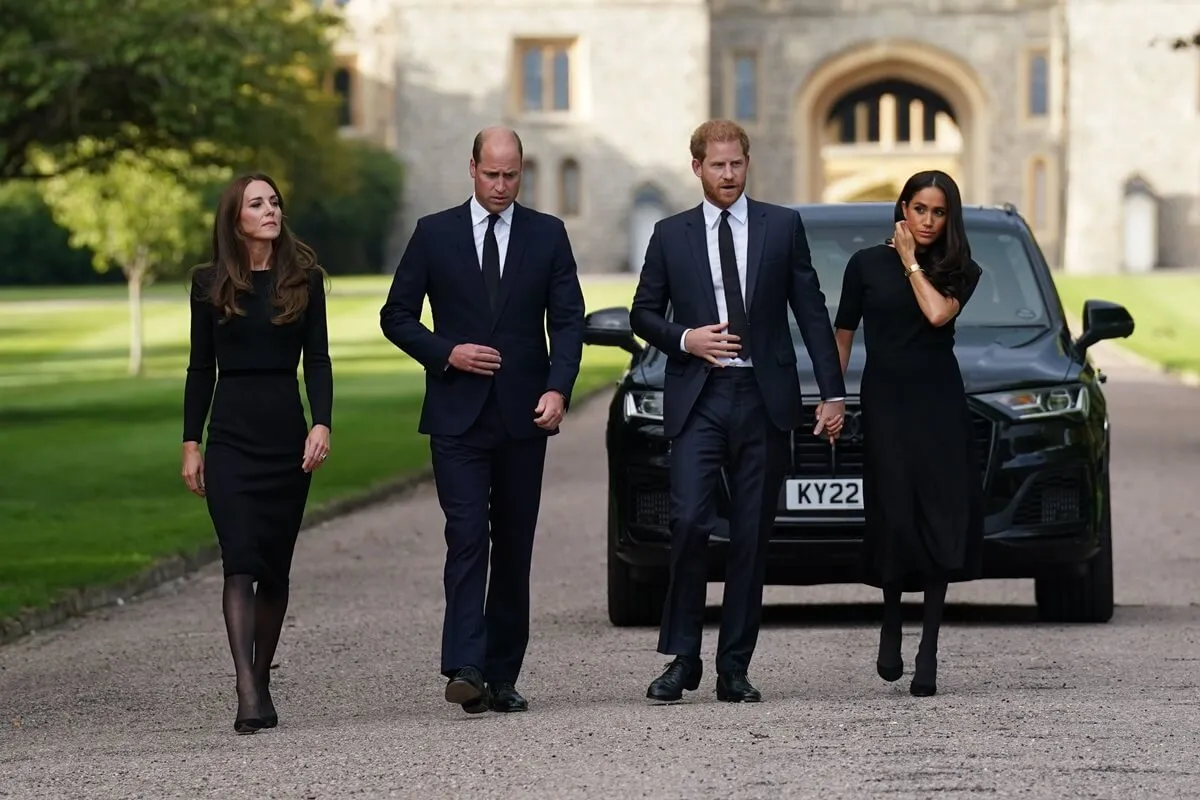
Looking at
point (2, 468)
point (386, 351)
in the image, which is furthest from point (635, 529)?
point (386, 351)

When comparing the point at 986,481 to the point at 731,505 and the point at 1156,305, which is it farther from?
the point at 1156,305

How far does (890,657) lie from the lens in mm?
8242

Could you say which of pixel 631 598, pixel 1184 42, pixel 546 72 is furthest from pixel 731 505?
pixel 546 72

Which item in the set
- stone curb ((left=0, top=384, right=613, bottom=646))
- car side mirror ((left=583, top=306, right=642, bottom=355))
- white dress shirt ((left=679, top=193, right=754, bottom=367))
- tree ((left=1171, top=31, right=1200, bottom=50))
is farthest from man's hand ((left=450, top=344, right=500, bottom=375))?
tree ((left=1171, top=31, right=1200, bottom=50))

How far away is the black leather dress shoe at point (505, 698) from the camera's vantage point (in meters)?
8.02

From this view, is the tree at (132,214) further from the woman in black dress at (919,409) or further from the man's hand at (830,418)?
the man's hand at (830,418)

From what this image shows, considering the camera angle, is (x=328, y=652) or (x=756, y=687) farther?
(x=328, y=652)

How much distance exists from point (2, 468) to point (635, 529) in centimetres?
1162

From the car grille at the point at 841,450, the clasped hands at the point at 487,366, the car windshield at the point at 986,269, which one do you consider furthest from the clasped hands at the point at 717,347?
the car windshield at the point at 986,269

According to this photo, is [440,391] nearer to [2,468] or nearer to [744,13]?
[2,468]

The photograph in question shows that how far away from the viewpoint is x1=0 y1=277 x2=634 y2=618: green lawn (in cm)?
1430

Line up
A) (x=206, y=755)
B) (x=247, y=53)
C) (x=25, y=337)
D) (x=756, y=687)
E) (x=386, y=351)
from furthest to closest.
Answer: (x=25, y=337) < (x=386, y=351) < (x=247, y=53) < (x=756, y=687) < (x=206, y=755)

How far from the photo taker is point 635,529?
10227mm

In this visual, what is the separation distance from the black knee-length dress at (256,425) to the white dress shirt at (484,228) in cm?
52
